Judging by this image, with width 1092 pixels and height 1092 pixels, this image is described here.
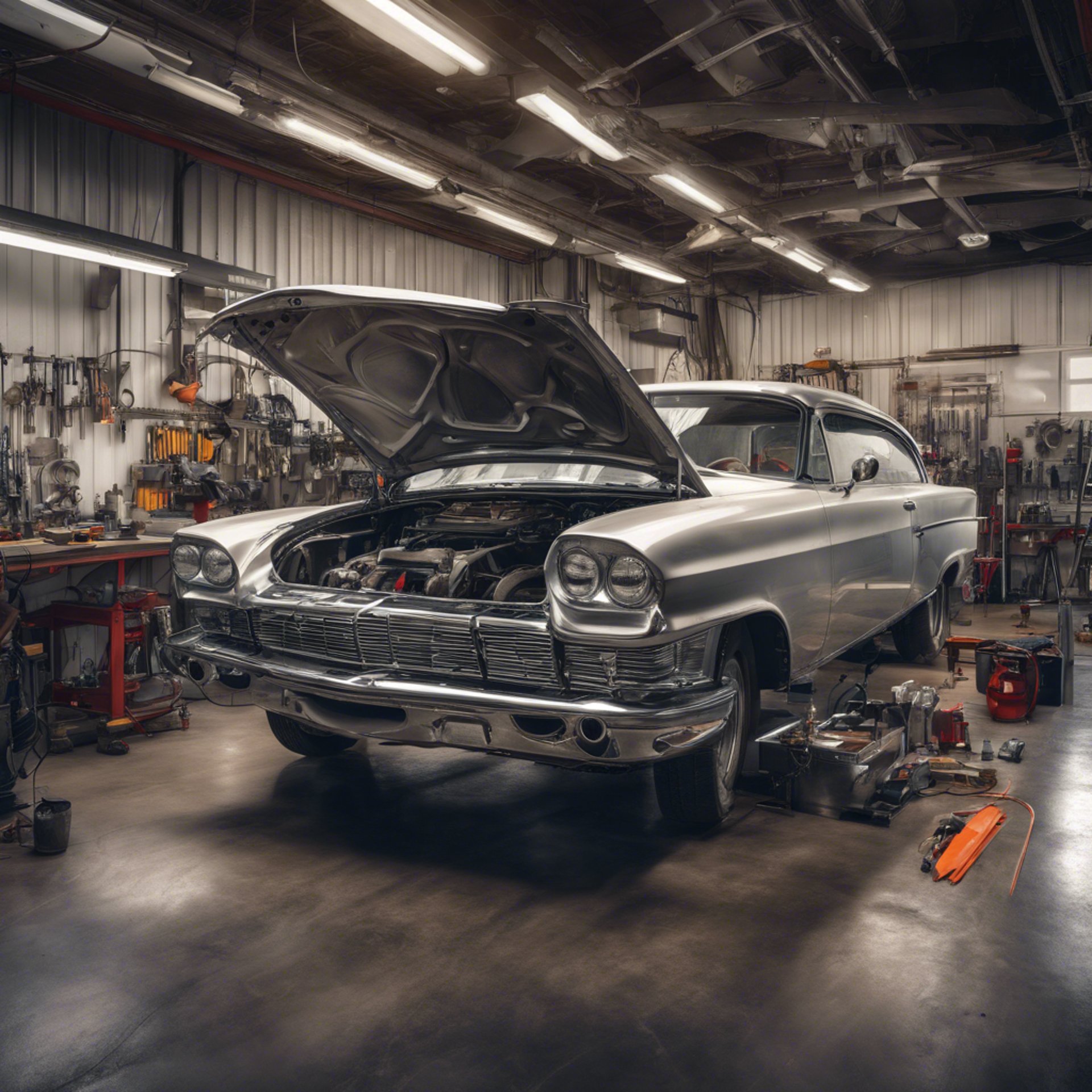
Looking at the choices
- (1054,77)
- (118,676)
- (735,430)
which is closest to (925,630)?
(735,430)

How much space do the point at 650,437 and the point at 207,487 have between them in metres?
3.22

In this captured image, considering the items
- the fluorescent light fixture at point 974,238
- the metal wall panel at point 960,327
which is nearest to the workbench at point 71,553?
the fluorescent light fixture at point 974,238

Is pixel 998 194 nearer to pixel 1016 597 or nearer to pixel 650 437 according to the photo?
pixel 1016 597

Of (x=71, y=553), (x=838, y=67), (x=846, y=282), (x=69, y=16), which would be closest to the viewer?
(x=69, y=16)

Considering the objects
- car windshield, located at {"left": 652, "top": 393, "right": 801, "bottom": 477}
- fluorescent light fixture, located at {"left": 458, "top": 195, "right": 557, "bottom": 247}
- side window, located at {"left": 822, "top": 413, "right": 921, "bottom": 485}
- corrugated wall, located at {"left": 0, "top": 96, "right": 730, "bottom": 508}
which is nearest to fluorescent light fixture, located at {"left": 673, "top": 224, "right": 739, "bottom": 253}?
fluorescent light fixture, located at {"left": 458, "top": 195, "right": 557, "bottom": 247}

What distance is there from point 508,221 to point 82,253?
3517mm

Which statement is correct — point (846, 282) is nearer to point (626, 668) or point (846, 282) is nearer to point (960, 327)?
point (960, 327)

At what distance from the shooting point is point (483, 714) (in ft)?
8.37

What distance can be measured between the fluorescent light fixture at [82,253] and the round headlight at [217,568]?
2545mm

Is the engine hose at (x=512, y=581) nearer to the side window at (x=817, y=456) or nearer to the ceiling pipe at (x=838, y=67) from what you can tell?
the side window at (x=817, y=456)

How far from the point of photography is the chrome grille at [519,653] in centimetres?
256

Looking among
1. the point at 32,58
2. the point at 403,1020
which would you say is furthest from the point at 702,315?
the point at 403,1020

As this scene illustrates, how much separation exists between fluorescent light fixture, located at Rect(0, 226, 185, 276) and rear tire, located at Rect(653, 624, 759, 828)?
13.7 feet

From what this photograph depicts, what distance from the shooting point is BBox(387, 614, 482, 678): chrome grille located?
267cm
